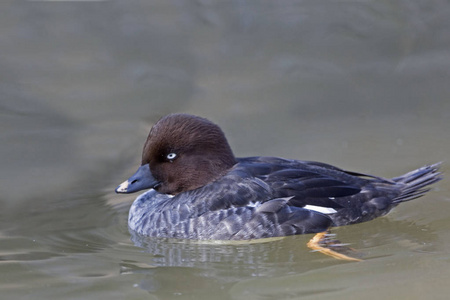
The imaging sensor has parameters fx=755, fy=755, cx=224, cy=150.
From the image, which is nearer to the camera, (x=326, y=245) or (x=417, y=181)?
(x=326, y=245)

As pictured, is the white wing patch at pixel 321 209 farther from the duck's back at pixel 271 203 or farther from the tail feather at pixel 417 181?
the tail feather at pixel 417 181

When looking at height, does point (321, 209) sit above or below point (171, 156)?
below

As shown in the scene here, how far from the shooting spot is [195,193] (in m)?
6.99

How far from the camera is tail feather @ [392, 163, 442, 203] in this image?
23.2ft

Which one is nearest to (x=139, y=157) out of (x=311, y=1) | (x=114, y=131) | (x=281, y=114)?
(x=114, y=131)

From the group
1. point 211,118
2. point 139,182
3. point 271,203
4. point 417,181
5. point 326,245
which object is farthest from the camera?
point 211,118

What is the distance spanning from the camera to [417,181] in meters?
7.18

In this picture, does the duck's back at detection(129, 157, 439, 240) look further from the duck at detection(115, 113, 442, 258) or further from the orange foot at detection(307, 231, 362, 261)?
the orange foot at detection(307, 231, 362, 261)

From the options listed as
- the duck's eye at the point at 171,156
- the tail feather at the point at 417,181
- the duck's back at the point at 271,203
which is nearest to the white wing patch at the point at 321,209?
the duck's back at the point at 271,203

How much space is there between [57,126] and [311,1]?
Result: 14.4ft

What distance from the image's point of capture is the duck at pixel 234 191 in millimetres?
6676

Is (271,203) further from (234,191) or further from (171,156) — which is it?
(171,156)

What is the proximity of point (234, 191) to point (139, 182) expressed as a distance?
3.06 feet

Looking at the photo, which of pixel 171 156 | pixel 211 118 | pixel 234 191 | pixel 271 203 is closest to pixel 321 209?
pixel 271 203
